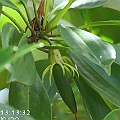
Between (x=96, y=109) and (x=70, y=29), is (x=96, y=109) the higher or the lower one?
the lower one

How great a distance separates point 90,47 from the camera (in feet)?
1.65

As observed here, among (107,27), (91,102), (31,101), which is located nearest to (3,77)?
(31,101)

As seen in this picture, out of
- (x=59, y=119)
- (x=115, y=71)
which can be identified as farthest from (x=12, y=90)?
(x=59, y=119)

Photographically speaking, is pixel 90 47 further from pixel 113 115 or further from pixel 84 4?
pixel 84 4

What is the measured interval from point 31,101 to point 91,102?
13cm

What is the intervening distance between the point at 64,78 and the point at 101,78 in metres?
0.08

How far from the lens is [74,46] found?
471mm

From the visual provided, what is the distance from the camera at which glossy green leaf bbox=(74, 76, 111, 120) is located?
0.62 metres

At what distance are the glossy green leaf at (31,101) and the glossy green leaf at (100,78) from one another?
3.9 inches

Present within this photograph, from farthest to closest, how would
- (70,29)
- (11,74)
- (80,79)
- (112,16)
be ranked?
(112,16)
(80,79)
(70,29)
(11,74)

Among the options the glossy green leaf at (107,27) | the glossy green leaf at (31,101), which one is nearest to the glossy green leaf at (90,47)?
the glossy green leaf at (31,101)

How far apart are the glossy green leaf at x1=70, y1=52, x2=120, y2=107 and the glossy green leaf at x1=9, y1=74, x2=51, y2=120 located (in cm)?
10

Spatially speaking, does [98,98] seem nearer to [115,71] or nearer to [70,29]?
[115,71]

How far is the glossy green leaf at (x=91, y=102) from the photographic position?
62cm
